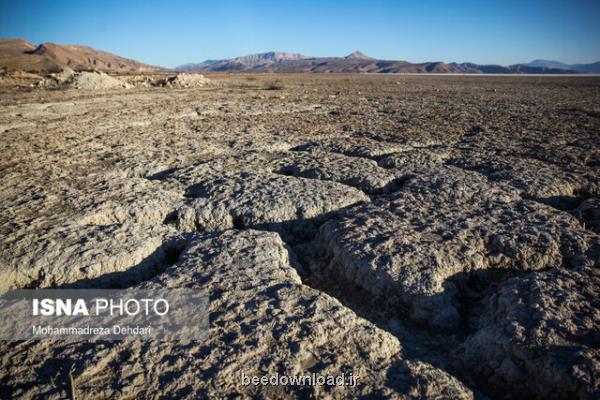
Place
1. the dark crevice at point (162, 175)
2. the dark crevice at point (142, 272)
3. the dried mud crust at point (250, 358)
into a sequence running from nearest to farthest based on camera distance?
the dried mud crust at point (250, 358), the dark crevice at point (142, 272), the dark crevice at point (162, 175)

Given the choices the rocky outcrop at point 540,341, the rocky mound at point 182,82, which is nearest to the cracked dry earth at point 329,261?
the rocky outcrop at point 540,341

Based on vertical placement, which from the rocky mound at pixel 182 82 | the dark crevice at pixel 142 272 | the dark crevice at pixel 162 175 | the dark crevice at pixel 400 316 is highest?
the rocky mound at pixel 182 82

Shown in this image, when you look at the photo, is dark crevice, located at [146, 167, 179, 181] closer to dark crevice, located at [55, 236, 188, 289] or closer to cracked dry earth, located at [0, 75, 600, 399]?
cracked dry earth, located at [0, 75, 600, 399]

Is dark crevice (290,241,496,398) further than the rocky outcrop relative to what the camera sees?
Yes

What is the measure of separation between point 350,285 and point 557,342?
783 mm

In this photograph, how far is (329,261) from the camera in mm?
1832

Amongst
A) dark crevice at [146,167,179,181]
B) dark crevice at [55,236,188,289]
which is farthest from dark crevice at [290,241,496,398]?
dark crevice at [146,167,179,181]

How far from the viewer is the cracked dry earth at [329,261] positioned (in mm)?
1131

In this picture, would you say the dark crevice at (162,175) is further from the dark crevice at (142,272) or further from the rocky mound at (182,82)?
the rocky mound at (182,82)

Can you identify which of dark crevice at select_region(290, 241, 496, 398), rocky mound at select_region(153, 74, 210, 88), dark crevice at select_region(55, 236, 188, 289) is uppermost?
rocky mound at select_region(153, 74, 210, 88)

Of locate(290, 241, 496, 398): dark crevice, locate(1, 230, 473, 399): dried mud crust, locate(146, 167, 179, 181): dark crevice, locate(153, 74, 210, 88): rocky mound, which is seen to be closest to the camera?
locate(1, 230, 473, 399): dried mud crust

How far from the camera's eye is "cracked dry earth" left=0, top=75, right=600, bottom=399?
1131 millimetres

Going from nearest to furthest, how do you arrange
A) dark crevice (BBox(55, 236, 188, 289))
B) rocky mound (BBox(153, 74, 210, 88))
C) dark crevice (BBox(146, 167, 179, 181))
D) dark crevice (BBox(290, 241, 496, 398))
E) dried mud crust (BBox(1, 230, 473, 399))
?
1. dried mud crust (BBox(1, 230, 473, 399))
2. dark crevice (BBox(290, 241, 496, 398))
3. dark crevice (BBox(55, 236, 188, 289))
4. dark crevice (BBox(146, 167, 179, 181))
5. rocky mound (BBox(153, 74, 210, 88))

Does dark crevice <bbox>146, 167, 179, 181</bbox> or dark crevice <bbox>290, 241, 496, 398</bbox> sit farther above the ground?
dark crevice <bbox>146, 167, 179, 181</bbox>
